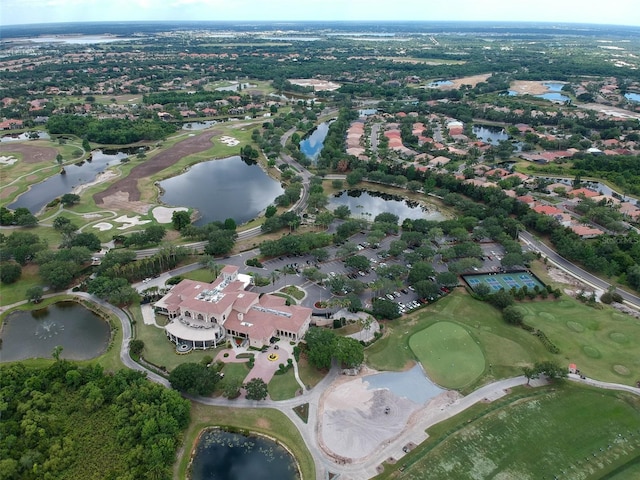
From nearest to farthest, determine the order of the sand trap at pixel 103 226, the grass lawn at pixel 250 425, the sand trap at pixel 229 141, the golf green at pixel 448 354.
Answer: the grass lawn at pixel 250 425, the golf green at pixel 448 354, the sand trap at pixel 103 226, the sand trap at pixel 229 141

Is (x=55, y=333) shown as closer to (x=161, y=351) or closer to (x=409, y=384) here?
(x=161, y=351)

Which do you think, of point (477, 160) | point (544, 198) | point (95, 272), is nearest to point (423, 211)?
point (544, 198)

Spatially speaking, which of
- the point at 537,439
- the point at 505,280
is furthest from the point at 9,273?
the point at 505,280

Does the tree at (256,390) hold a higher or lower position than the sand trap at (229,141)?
higher

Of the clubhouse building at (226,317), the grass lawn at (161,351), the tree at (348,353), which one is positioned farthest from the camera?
the clubhouse building at (226,317)

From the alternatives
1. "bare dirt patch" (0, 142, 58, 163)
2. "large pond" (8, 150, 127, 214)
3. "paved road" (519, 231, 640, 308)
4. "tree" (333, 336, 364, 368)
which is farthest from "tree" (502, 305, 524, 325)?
"bare dirt patch" (0, 142, 58, 163)

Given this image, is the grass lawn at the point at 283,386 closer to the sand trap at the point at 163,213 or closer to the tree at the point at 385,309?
the tree at the point at 385,309

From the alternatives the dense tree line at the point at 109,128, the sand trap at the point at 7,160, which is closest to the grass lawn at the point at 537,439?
the sand trap at the point at 7,160
